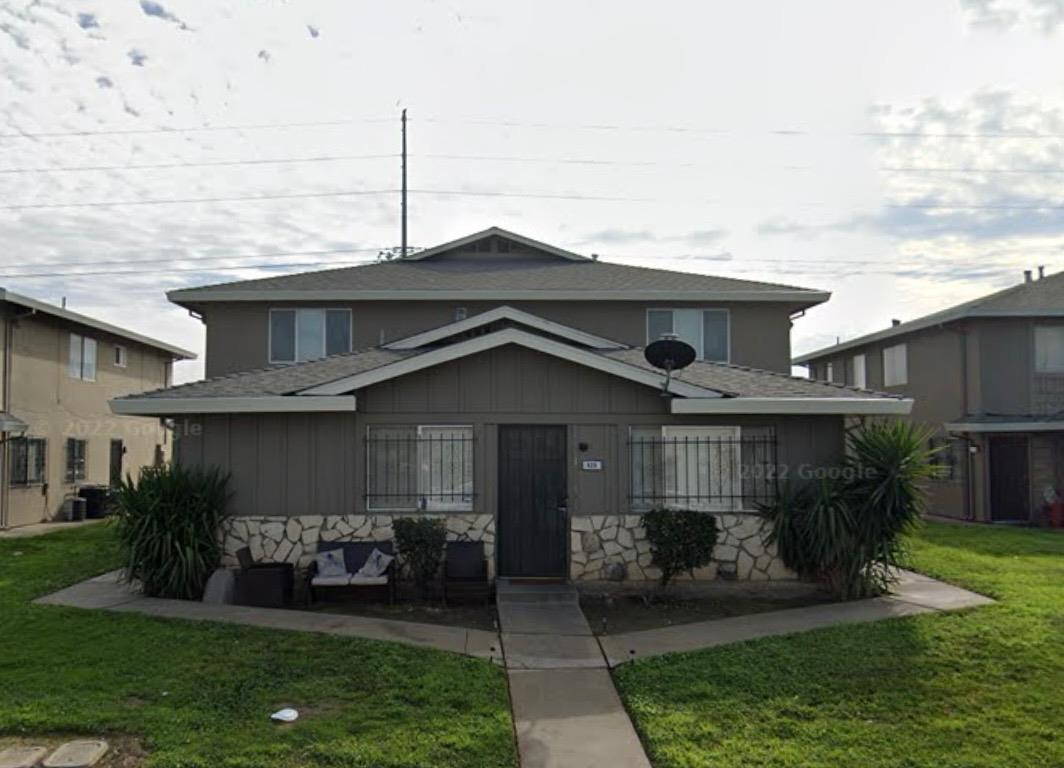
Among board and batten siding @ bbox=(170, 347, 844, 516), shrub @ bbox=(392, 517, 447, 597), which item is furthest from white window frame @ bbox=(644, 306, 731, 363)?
shrub @ bbox=(392, 517, 447, 597)

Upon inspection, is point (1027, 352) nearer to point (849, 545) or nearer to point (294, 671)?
point (849, 545)

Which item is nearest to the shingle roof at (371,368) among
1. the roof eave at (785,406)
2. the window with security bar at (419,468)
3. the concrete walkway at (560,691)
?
the roof eave at (785,406)

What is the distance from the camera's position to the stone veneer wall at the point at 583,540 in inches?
434

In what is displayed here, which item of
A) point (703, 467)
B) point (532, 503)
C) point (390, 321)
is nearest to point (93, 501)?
point (390, 321)

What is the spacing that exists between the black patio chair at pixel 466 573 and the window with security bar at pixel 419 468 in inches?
25.0

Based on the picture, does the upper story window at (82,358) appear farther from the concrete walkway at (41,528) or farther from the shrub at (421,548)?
the shrub at (421,548)

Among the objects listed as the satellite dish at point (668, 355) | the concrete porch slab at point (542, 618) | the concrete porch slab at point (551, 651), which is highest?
the satellite dish at point (668, 355)

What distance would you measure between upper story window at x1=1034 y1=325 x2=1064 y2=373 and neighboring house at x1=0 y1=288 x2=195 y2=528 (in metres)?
23.8

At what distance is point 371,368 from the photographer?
39.0ft

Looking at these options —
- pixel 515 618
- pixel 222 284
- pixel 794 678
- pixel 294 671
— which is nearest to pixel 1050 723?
pixel 794 678

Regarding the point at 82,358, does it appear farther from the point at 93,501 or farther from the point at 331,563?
the point at 331,563

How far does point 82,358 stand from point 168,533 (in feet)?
48.2

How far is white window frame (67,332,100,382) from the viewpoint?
21953 millimetres

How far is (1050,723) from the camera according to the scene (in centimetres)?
613
